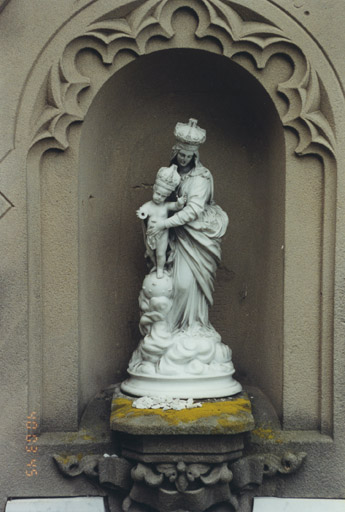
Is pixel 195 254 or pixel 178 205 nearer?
pixel 178 205

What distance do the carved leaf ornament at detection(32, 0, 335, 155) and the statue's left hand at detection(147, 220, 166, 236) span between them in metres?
0.66

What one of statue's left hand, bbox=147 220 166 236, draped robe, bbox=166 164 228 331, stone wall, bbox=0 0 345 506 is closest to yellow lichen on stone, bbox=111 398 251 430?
stone wall, bbox=0 0 345 506

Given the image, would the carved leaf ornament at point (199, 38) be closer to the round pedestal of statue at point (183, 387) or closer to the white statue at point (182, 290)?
the white statue at point (182, 290)

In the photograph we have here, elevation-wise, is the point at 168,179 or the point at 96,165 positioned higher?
the point at 96,165

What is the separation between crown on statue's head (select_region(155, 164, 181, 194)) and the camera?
13.3 feet

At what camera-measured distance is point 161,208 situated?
4.12 m

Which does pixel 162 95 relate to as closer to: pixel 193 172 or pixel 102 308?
pixel 193 172

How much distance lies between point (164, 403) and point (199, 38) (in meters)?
2.05

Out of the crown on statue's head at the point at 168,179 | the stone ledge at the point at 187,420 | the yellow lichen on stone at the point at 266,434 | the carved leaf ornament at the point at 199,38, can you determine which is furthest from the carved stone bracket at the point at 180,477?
the carved leaf ornament at the point at 199,38

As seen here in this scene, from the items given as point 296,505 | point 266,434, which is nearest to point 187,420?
point 266,434

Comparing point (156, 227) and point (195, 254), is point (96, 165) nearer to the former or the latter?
point (156, 227)

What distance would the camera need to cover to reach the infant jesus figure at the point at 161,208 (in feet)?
13.3

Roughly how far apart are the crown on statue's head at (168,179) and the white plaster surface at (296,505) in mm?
1804

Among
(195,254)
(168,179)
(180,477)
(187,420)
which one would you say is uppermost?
(168,179)
